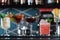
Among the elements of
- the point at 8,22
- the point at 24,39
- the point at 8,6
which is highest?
the point at 8,6

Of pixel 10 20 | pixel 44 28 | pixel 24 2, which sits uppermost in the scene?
pixel 24 2

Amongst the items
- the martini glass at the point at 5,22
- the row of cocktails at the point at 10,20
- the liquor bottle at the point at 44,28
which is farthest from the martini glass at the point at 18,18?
the liquor bottle at the point at 44,28

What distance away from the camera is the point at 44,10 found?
117 inches

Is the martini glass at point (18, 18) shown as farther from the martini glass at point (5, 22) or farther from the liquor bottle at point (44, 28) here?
the liquor bottle at point (44, 28)

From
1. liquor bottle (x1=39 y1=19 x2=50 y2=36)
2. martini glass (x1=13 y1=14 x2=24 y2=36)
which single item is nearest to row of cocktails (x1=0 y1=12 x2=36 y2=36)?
martini glass (x1=13 y1=14 x2=24 y2=36)

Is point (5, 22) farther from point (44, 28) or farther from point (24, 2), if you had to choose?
point (44, 28)

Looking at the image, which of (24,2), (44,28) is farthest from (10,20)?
(44,28)

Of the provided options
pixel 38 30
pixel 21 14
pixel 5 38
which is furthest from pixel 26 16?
pixel 5 38

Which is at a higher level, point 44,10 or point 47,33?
point 44,10

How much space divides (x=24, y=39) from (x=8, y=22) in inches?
21.9

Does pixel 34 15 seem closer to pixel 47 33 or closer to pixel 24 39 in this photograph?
pixel 47 33

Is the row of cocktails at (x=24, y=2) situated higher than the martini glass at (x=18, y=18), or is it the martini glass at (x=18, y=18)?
the row of cocktails at (x=24, y=2)

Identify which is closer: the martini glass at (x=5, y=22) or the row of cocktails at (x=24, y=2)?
the row of cocktails at (x=24, y=2)

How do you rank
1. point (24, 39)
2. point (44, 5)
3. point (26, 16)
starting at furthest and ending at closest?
point (26, 16) < point (44, 5) < point (24, 39)
